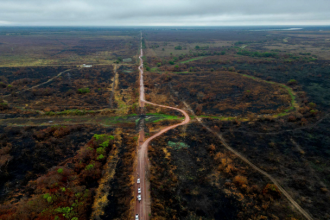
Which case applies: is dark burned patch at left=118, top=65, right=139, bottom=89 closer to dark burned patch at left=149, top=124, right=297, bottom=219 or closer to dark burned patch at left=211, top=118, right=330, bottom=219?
dark burned patch at left=211, top=118, right=330, bottom=219

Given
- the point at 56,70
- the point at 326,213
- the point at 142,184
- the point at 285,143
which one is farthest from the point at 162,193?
the point at 56,70

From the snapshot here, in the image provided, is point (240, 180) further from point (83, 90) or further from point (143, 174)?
point (83, 90)

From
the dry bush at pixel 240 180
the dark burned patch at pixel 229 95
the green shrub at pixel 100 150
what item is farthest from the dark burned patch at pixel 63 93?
the dry bush at pixel 240 180

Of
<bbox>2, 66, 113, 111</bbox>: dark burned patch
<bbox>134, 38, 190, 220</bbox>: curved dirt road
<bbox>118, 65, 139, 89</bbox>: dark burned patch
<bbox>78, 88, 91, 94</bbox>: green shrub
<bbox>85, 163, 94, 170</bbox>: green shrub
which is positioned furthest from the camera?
<bbox>118, 65, 139, 89</bbox>: dark burned patch

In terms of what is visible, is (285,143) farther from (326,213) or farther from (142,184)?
(142,184)

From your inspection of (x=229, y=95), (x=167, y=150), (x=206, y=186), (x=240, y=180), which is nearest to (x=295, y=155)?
(x=240, y=180)

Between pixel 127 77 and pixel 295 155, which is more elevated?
pixel 127 77

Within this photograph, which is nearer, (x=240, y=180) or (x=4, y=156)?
(x=240, y=180)

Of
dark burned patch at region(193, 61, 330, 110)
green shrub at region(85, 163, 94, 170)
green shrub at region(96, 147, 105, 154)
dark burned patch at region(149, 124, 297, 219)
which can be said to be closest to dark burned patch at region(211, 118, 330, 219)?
Result: dark burned patch at region(149, 124, 297, 219)

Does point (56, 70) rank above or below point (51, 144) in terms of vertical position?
above
